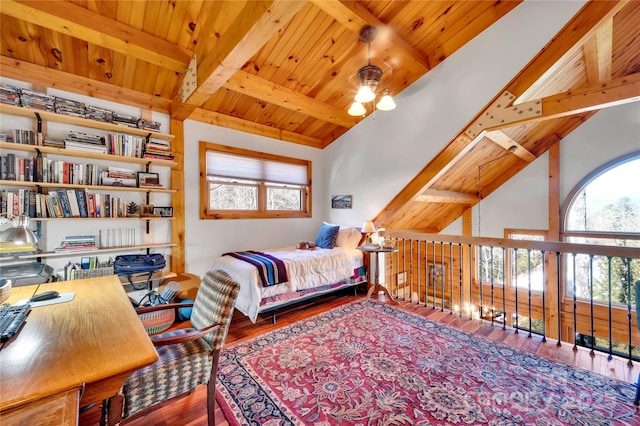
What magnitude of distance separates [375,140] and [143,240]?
3.41 metres

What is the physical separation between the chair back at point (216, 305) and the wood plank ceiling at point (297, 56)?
1691 millimetres

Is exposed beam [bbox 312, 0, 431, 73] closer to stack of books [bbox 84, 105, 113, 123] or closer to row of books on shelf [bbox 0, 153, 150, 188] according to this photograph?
stack of books [bbox 84, 105, 113, 123]

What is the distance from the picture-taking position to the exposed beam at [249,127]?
361cm

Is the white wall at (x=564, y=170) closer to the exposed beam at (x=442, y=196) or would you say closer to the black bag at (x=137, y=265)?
the exposed beam at (x=442, y=196)

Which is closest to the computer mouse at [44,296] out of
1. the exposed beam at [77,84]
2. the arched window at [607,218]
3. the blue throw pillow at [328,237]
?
the exposed beam at [77,84]

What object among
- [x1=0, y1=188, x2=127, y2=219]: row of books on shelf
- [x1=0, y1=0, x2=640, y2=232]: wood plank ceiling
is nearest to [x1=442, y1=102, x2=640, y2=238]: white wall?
[x1=0, y1=0, x2=640, y2=232]: wood plank ceiling

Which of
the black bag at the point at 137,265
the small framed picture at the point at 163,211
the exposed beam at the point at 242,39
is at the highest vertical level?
the exposed beam at the point at 242,39

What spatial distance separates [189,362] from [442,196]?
3.91m

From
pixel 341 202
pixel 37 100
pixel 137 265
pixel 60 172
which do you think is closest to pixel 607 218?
pixel 341 202

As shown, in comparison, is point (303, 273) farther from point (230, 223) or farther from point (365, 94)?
point (365, 94)

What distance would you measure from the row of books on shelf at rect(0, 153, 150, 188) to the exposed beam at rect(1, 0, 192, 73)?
1.18m

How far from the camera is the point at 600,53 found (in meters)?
2.77

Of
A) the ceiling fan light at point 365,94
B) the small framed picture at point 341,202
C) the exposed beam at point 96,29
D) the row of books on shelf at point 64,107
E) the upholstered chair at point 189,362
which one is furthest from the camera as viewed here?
the small framed picture at point 341,202

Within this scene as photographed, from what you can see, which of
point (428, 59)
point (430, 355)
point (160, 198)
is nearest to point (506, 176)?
point (428, 59)
